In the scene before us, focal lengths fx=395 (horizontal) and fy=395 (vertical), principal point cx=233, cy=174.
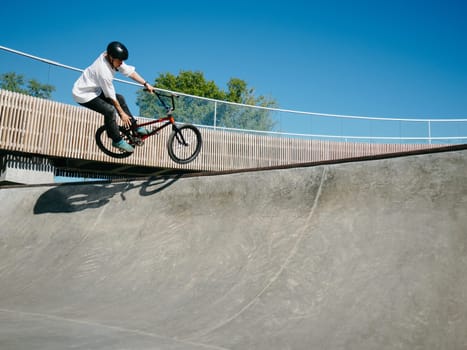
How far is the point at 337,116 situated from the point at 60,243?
1476cm

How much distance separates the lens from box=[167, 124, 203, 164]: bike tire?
21.3 feet

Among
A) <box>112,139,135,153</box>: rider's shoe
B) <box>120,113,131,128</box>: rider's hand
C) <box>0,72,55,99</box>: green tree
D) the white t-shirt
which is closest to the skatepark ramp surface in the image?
<box>112,139,135,153</box>: rider's shoe

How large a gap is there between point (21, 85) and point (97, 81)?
324 inches

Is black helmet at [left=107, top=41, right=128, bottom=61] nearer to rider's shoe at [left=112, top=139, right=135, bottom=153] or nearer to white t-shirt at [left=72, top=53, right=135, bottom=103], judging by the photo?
white t-shirt at [left=72, top=53, right=135, bottom=103]

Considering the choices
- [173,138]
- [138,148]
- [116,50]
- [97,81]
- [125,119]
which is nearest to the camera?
[116,50]

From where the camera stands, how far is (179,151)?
681 centimetres

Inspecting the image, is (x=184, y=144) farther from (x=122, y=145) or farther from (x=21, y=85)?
(x=21, y=85)

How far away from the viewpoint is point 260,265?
167 inches

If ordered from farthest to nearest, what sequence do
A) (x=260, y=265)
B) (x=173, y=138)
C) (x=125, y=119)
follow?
1. (x=173, y=138)
2. (x=125, y=119)
3. (x=260, y=265)

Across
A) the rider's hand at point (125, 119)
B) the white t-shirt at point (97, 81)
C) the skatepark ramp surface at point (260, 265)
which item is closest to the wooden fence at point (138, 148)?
the skatepark ramp surface at point (260, 265)

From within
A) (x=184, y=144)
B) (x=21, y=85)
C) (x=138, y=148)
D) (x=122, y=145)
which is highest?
(x=21, y=85)

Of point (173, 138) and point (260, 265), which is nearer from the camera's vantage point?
point (260, 265)

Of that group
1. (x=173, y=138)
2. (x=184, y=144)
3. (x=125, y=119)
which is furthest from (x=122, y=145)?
(x=184, y=144)

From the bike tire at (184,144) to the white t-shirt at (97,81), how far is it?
119 cm
